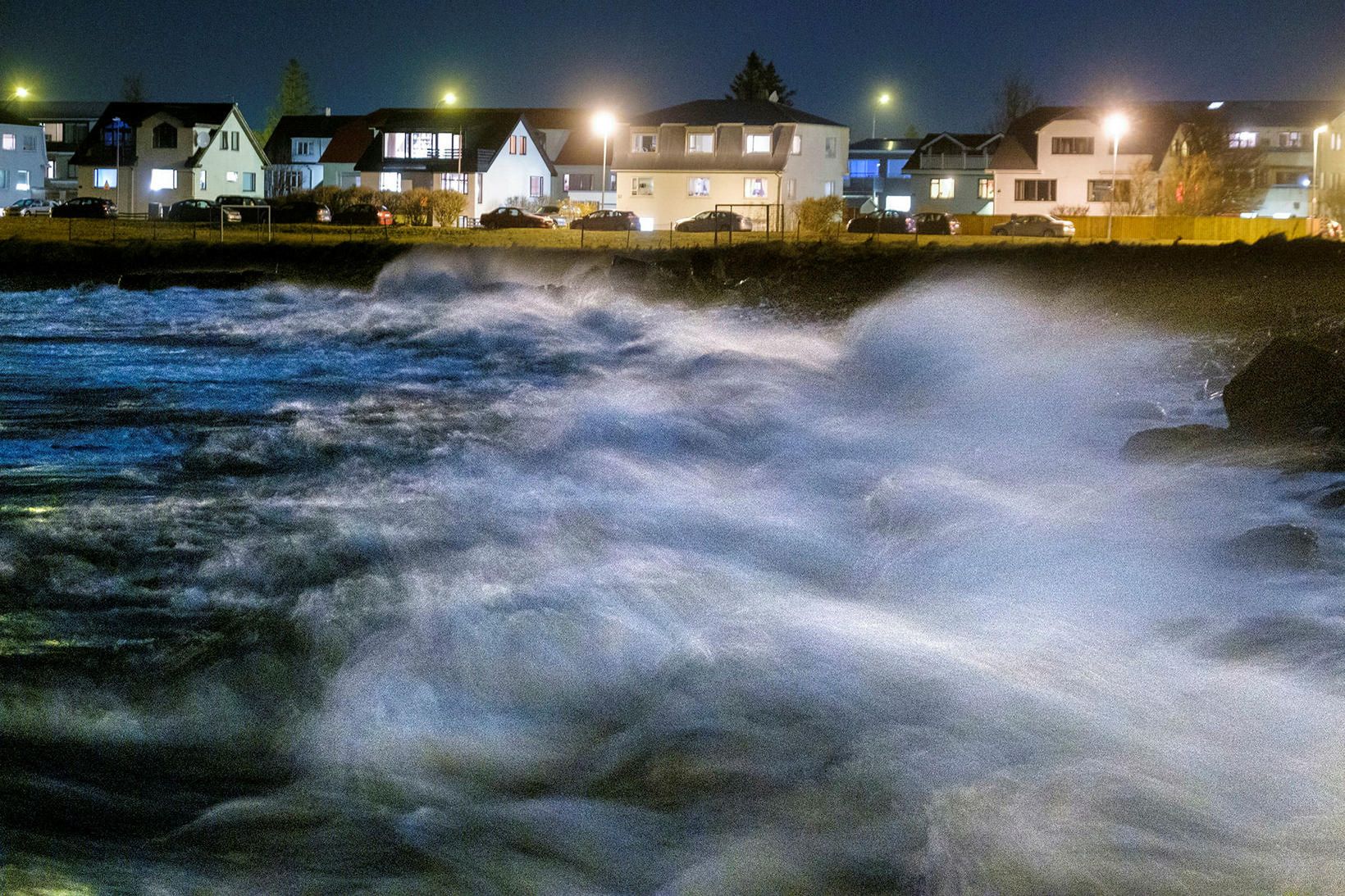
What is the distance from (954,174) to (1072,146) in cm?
1148

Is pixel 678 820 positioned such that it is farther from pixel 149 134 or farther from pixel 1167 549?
pixel 149 134

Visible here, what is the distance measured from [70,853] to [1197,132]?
87.2 m

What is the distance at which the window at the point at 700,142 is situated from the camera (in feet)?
236

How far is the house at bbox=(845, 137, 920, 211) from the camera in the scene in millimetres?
99750

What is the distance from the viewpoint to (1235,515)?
43.2ft

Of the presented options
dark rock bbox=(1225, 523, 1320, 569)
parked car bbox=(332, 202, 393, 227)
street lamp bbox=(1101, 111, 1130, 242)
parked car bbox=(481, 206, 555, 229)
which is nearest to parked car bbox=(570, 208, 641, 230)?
parked car bbox=(481, 206, 555, 229)

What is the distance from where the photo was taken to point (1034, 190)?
3172 inches

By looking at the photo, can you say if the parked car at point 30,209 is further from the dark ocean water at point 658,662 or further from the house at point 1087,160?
the dark ocean water at point 658,662

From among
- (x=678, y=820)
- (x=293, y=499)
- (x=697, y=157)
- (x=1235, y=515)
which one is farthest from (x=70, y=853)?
(x=697, y=157)

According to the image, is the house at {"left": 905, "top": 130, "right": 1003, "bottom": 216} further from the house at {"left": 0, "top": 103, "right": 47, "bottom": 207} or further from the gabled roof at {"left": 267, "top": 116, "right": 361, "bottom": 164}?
Answer: the house at {"left": 0, "top": 103, "right": 47, "bottom": 207}

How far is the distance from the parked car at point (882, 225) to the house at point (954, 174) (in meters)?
32.4

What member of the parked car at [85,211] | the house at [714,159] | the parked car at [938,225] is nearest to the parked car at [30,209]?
the parked car at [85,211]

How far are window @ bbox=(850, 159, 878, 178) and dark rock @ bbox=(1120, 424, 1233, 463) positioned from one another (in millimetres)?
99738

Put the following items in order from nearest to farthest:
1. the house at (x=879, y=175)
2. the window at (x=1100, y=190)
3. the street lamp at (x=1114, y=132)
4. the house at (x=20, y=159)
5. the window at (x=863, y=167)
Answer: the street lamp at (x=1114, y=132) → the window at (x=1100, y=190) → the house at (x=20, y=159) → the house at (x=879, y=175) → the window at (x=863, y=167)
